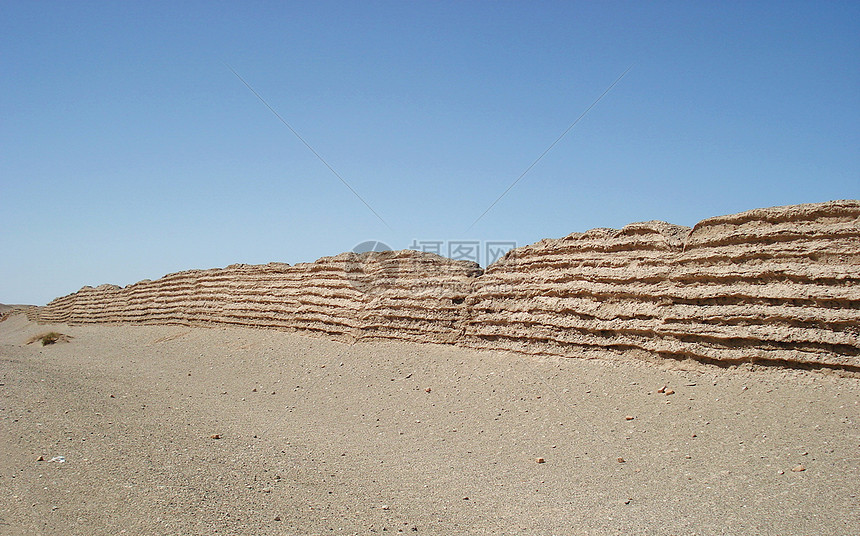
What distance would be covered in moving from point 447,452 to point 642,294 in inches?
133

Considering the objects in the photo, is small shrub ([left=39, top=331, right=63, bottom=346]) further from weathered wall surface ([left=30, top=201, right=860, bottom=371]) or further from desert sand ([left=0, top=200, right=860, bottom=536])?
weathered wall surface ([left=30, top=201, right=860, bottom=371])


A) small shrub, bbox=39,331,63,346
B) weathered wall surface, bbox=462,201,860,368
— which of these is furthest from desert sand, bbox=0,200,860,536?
small shrub, bbox=39,331,63,346

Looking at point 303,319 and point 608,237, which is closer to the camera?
point 608,237

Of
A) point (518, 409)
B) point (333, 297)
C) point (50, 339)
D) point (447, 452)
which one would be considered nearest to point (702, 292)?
point (518, 409)

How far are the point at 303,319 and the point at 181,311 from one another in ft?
19.6

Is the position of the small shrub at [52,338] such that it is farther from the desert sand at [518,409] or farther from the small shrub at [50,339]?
the desert sand at [518,409]

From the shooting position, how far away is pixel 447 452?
5.88 meters

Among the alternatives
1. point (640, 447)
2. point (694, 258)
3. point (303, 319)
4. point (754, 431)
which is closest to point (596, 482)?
point (640, 447)

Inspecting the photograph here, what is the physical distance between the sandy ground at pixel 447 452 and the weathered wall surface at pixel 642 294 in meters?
0.36

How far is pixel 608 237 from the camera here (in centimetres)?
838

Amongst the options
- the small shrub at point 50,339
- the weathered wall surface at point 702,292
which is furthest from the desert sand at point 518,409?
the small shrub at point 50,339

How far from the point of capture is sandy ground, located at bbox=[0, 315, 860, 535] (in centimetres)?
409

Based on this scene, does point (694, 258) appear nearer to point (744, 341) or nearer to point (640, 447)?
point (744, 341)

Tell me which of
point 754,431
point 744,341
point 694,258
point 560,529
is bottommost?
point 560,529
